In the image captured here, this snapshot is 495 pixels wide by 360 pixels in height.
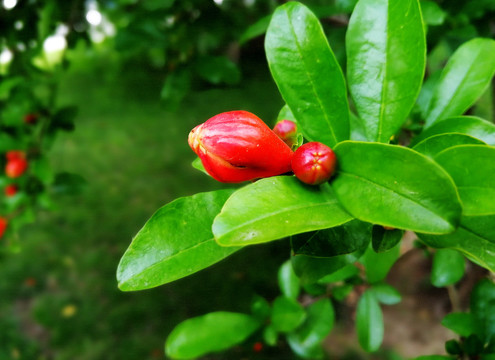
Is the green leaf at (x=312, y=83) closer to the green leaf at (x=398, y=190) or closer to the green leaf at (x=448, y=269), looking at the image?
the green leaf at (x=398, y=190)

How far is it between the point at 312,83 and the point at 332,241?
0.26 meters

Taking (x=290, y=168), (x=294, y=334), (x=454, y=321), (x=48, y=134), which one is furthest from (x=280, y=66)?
(x=48, y=134)

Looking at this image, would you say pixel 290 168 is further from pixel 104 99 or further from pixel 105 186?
pixel 104 99

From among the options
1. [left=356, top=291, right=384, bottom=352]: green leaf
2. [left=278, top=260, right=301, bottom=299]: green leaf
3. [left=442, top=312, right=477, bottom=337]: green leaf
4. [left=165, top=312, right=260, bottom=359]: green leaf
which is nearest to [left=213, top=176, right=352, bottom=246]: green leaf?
[left=442, top=312, right=477, bottom=337]: green leaf

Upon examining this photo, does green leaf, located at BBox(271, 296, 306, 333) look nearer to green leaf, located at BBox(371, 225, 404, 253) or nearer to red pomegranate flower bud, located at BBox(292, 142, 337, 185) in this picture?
green leaf, located at BBox(371, 225, 404, 253)

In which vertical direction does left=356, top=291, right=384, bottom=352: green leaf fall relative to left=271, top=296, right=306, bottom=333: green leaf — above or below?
below

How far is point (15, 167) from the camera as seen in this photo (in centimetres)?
172

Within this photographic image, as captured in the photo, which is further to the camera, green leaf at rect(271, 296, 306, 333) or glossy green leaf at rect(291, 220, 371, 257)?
green leaf at rect(271, 296, 306, 333)

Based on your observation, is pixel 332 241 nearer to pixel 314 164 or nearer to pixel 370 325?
pixel 314 164

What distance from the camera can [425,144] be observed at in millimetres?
646

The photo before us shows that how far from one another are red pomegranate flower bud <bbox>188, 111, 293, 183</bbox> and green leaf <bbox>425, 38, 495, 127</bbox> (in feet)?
1.47

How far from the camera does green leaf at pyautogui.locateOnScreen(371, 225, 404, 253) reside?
0.66 metres

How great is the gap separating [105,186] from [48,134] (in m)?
2.43

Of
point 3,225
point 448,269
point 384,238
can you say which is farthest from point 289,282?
point 3,225
